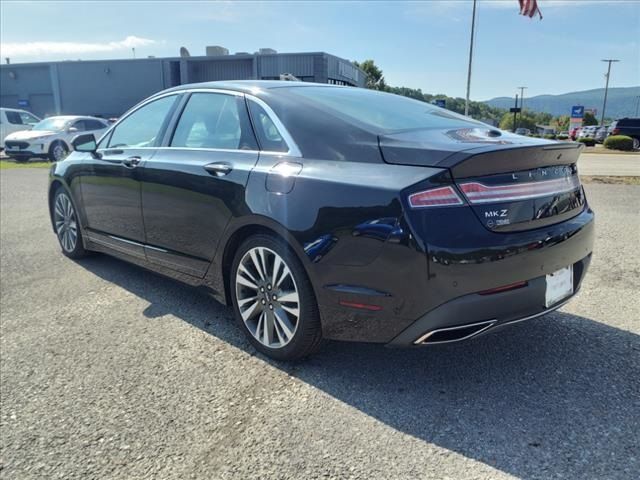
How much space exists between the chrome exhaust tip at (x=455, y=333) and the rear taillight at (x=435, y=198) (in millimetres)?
566

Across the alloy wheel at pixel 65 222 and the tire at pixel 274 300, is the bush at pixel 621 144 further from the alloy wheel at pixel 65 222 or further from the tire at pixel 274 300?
the tire at pixel 274 300

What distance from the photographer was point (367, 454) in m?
2.15

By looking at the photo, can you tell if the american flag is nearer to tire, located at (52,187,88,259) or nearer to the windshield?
the windshield

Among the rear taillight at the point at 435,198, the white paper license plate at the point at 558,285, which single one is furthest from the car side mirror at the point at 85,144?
the white paper license plate at the point at 558,285

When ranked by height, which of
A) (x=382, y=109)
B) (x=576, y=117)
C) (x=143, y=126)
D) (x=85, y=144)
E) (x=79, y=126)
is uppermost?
(x=382, y=109)

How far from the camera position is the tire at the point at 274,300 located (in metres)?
2.72

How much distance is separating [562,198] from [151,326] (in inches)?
107

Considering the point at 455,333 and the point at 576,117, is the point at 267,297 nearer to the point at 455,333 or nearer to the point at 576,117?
the point at 455,333

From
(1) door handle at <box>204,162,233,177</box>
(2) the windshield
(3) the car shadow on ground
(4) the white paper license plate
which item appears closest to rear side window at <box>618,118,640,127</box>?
(2) the windshield

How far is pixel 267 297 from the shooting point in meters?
2.95

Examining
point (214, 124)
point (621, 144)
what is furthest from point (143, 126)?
point (621, 144)

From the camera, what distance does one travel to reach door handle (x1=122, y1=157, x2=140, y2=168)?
3921 millimetres

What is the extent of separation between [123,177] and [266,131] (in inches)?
62.4

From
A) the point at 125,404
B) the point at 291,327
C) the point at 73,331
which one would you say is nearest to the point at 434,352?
the point at 291,327
